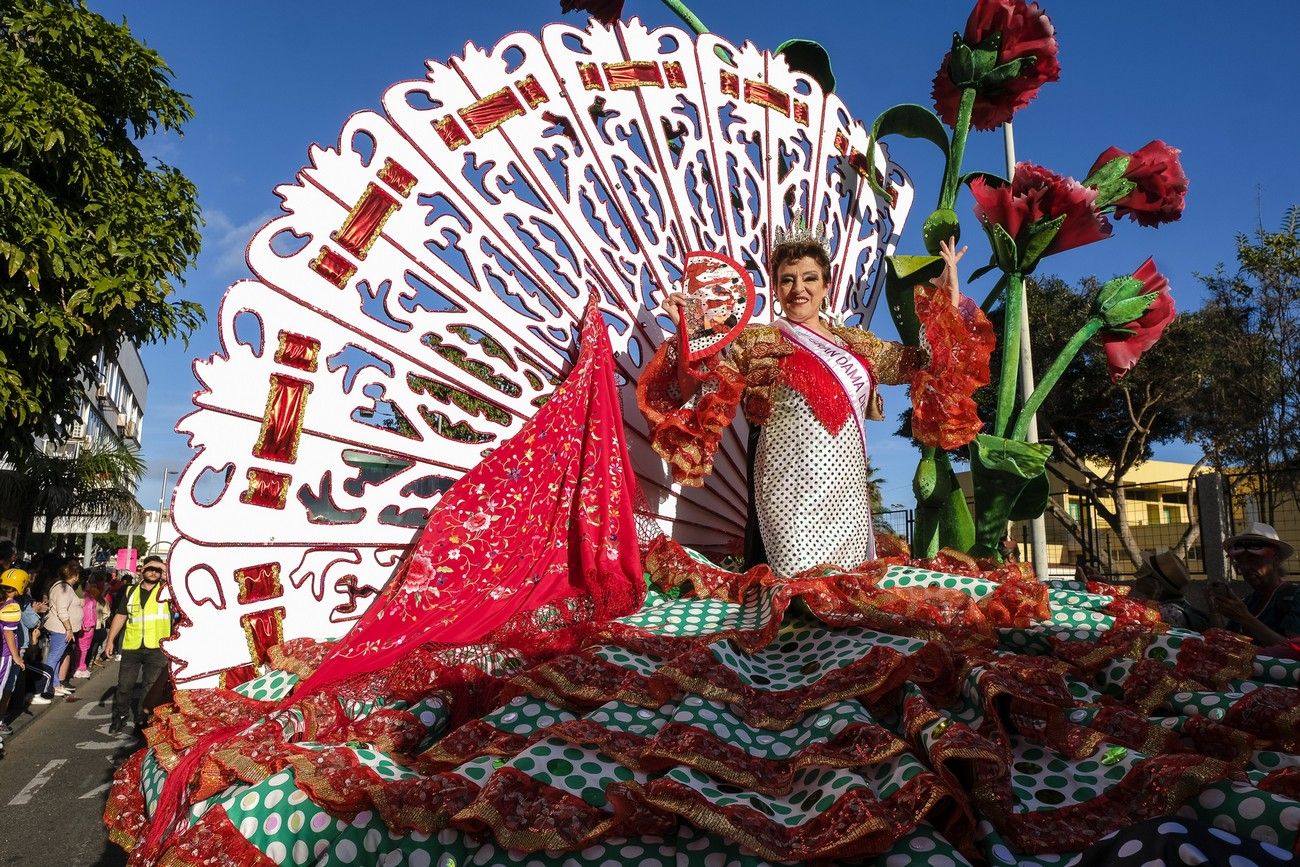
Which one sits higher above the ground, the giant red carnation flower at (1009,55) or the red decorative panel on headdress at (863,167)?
the giant red carnation flower at (1009,55)

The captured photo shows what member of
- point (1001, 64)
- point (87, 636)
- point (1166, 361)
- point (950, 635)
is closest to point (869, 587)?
point (950, 635)

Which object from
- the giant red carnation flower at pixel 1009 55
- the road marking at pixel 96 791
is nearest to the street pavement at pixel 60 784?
the road marking at pixel 96 791

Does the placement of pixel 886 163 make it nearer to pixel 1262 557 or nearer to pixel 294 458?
pixel 1262 557

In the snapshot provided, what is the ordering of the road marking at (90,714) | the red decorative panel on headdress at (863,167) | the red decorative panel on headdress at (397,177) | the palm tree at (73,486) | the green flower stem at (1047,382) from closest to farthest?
1. the red decorative panel on headdress at (397,177)
2. the green flower stem at (1047,382)
3. the red decorative panel on headdress at (863,167)
4. the road marking at (90,714)
5. the palm tree at (73,486)

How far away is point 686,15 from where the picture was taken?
4.25 m

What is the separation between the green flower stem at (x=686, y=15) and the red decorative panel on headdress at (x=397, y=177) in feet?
5.75

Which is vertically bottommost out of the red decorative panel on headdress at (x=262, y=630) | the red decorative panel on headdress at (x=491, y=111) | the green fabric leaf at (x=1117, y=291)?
the red decorative panel on headdress at (x=262, y=630)

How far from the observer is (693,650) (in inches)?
87.5

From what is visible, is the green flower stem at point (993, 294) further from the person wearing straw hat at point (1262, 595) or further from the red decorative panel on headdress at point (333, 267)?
the red decorative panel on headdress at point (333, 267)


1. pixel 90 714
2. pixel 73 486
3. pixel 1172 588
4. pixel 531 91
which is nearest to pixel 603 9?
pixel 531 91

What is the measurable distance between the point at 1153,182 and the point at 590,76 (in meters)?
2.42

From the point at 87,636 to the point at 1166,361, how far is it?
14116 mm

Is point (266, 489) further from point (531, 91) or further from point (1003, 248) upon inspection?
point (1003, 248)

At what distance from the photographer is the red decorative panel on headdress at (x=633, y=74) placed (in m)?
3.64
